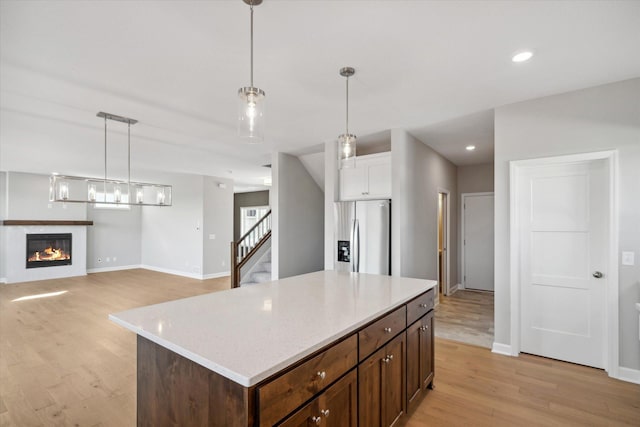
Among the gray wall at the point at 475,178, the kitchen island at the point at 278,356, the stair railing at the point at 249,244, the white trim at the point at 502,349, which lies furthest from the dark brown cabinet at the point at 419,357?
the gray wall at the point at 475,178

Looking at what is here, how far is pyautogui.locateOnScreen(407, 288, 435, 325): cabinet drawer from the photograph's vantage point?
210 cm

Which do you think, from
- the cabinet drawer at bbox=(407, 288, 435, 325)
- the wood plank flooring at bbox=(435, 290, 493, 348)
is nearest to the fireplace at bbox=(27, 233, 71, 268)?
the wood plank flooring at bbox=(435, 290, 493, 348)

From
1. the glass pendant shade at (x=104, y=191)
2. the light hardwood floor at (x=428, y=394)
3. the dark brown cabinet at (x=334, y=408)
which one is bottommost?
the light hardwood floor at (x=428, y=394)

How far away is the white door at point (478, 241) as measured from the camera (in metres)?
6.21

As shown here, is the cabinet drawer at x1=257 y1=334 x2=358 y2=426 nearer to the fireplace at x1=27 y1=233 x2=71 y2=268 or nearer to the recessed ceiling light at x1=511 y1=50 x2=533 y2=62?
the recessed ceiling light at x1=511 y1=50 x2=533 y2=62

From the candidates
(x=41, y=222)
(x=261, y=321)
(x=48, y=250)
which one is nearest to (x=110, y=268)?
(x=48, y=250)

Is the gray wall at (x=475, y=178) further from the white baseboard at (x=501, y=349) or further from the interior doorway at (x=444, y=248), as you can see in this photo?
the white baseboard at (x=501, y=349)

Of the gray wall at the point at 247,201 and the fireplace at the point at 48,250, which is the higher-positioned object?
the gray wall at the point at 247,201

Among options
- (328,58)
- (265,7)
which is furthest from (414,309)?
(265,7)

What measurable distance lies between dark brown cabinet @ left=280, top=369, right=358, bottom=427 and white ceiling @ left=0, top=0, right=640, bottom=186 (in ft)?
6.70

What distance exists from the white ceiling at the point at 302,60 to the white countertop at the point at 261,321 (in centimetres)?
175

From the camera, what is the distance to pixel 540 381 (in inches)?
106

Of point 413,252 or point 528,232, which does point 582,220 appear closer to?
point 528,232

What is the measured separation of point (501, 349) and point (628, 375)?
0.97 metres
